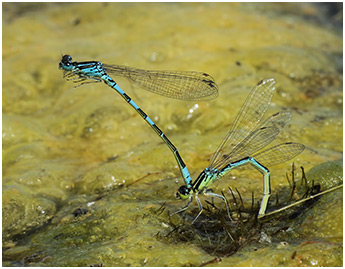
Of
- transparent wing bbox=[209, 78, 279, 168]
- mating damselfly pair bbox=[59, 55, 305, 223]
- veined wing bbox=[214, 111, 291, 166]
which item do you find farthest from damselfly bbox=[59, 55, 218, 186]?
veined wing bbox=[214, 111, 291, 166]

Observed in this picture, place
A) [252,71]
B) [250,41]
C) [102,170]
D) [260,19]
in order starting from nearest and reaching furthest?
[102,170] < [252,71] < [250,41] < [260,19]

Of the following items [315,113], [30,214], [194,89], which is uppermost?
[194,89]

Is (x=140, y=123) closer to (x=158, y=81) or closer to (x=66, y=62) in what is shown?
(x=158, y=81)

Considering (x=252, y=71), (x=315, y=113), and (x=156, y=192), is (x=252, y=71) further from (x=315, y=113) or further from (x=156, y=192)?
(x=156, y=192)

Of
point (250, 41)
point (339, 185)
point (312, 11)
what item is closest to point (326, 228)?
point (339, 185)

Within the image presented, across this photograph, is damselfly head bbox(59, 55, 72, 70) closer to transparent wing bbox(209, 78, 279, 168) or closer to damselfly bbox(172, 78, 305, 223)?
damselfly bbox(172, 78, 305, 223)

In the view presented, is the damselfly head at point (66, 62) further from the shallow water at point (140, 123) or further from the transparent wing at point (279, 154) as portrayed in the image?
the transparent wing at point (279, 154)
